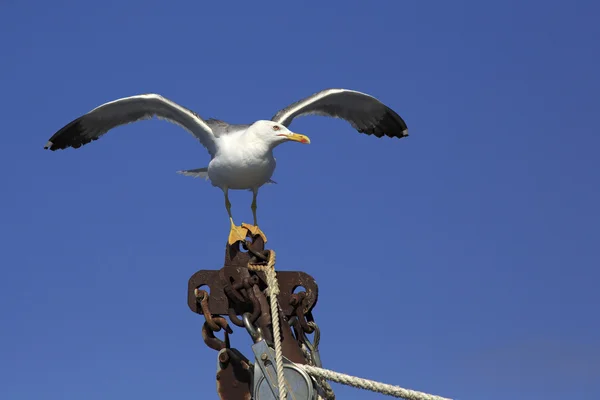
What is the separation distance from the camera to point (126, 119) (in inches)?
376

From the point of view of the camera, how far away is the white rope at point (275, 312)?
215 inches

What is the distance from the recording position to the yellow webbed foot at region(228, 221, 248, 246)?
21.3 feet

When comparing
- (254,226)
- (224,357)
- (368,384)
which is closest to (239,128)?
(254,226)

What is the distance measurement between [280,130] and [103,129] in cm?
214

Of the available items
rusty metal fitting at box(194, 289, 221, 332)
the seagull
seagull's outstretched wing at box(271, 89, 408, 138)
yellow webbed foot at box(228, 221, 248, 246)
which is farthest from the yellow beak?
rusty metal fitting at box(194, 289, 221, 332)

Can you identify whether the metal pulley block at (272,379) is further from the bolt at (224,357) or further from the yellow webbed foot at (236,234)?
the yellow webbed foot at (236,234)

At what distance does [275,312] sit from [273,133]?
9.08 feet

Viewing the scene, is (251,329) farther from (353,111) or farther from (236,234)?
(353,111)

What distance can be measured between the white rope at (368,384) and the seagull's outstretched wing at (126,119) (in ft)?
12.0

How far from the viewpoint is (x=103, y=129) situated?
9.55 meters

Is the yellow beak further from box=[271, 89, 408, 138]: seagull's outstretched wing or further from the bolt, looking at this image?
the bolt

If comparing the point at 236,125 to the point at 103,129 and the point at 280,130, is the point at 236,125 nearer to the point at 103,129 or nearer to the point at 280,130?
the point at 280,130

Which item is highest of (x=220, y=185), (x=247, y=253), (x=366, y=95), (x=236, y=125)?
(x=366, y=95)

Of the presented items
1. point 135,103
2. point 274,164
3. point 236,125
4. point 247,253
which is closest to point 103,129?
point 135,103
